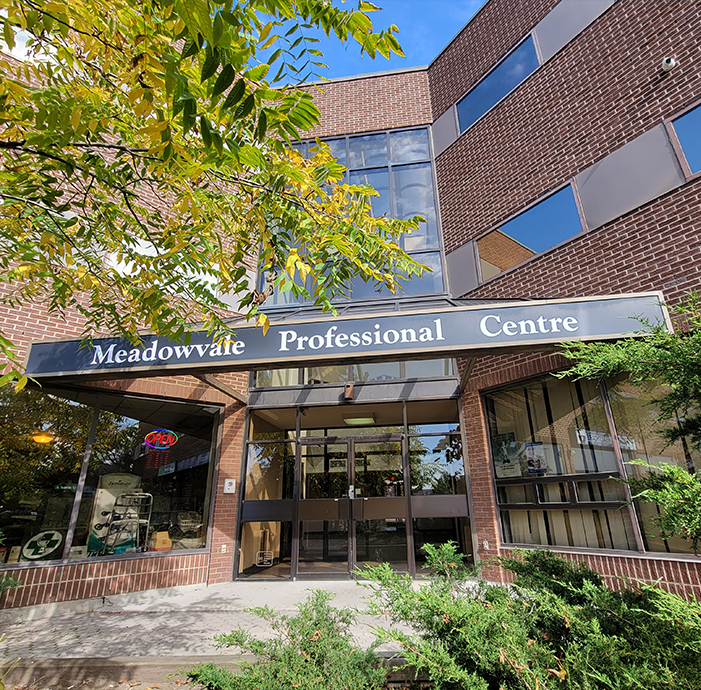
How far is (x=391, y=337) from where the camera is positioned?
4980mm

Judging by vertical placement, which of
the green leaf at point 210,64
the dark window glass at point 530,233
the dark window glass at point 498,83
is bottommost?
the green leaf at point 210,64

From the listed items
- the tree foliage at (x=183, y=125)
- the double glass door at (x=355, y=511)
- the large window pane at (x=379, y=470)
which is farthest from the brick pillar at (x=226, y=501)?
the tree foliage at (x=183, y=125)

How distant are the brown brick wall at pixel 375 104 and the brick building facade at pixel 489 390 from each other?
1.08 meters

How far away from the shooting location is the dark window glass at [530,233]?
23.0ft

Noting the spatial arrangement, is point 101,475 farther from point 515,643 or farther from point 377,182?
point 377,182

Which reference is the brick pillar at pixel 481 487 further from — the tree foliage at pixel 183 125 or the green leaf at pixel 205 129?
the green leaf at pixel 205 129

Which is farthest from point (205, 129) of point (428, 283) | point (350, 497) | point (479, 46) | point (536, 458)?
point (479, 46)

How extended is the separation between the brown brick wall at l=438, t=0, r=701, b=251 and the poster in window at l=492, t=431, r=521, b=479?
12.9 ft

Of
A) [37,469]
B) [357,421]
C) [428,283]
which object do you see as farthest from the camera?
[428,283]

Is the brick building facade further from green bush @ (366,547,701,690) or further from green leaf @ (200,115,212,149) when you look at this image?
green leaf @ (200,115,212,149)

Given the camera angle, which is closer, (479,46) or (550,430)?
(550,430)

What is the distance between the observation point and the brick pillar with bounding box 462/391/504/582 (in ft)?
22.9

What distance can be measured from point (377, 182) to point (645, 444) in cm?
791

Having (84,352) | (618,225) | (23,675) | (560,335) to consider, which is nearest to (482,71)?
(618,225)
